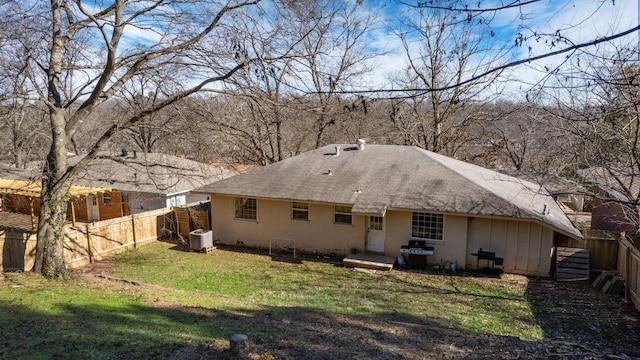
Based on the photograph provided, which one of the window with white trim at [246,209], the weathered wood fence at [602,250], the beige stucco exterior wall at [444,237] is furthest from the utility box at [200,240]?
the weathered wood fence at [602,250]

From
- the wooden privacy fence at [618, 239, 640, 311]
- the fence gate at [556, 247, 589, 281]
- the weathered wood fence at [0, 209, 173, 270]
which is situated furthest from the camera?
A: the fence gate at [556, 247, 589, 281]

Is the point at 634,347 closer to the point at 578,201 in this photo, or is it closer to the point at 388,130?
the point at 578,201

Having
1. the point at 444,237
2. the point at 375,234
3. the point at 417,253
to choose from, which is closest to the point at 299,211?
the point at 375,234

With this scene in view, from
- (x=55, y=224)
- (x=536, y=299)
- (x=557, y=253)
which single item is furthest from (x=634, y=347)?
(x=55, y=224)

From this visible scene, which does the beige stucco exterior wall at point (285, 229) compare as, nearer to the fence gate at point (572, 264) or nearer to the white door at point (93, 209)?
the fence gate at point (572, 264)

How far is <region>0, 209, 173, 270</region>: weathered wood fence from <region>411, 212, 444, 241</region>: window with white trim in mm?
10297

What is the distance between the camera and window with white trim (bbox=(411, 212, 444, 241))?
14109 mm

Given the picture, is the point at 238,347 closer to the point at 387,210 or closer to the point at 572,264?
the point at 387,210

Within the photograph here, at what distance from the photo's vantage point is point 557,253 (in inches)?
530

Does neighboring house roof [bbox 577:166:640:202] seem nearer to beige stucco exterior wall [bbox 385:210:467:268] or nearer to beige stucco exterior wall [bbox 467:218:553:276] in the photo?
beige stucco exterior wall [bbox 467:218:553:276]

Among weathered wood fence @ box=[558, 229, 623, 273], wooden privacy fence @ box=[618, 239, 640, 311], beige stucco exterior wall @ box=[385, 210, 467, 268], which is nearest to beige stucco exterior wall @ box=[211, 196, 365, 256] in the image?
beige stucco exterior wall @ box=[385, 210, 467, 268]

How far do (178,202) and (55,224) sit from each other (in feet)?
34.2

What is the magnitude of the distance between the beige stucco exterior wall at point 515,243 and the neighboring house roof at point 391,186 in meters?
0.66

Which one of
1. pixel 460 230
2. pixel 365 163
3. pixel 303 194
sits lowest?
pixel 460 230
